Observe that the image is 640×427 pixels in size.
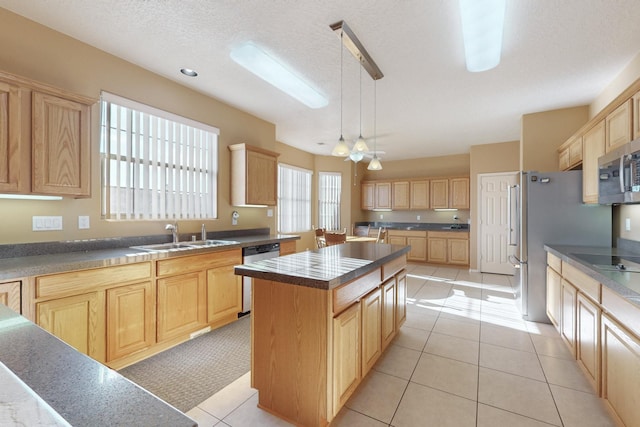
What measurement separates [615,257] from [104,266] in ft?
13.3

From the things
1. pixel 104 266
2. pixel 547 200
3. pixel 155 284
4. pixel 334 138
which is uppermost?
pixel 334 138

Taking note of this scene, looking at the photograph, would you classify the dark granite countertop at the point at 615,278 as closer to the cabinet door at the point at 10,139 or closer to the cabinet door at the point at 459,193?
the cabinet door at the point at 10,139

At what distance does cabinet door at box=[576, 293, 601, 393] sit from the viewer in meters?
1.81

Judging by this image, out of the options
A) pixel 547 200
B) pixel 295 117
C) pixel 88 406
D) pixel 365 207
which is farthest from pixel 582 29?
pixel 365 207

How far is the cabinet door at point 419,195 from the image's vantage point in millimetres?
6840

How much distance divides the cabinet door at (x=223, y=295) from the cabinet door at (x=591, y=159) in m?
3.72

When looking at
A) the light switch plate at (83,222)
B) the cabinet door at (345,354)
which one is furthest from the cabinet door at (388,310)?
the light switch plate at (83,222)

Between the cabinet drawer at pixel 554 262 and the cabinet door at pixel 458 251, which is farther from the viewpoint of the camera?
the cabinet door at pixel 458 251

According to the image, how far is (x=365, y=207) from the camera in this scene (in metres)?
7.67

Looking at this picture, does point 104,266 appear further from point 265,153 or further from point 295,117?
point 295,117

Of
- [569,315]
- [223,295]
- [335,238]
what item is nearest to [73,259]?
[223,295]

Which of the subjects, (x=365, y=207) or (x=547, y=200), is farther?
(x=365, y=207)

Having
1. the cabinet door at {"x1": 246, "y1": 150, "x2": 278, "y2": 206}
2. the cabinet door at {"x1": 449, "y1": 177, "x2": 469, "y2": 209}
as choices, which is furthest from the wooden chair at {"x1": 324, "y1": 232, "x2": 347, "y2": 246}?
the cabinet door at {"x1": 449, "y1": 177, "x2": 469, "y2": 209}

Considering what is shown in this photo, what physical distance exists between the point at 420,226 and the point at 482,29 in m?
5.46
